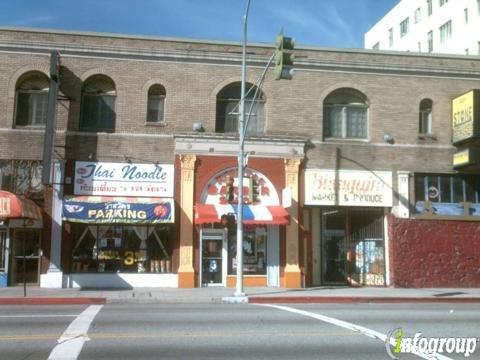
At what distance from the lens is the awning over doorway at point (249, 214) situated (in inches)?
841

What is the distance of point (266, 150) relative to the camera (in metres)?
22.6

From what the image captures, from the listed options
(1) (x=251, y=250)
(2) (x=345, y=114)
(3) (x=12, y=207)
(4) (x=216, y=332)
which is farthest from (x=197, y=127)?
(4) (x=216, y=332)

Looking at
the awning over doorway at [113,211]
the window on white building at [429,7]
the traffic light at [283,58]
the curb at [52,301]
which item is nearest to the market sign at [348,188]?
the awning over doorway at [113,211]

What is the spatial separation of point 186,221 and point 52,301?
19.9 ft

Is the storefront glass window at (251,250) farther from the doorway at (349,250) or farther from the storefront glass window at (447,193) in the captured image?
the storefront glass window at (447,193)

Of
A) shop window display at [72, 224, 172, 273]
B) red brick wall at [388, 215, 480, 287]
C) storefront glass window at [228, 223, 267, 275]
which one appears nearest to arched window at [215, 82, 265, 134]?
storefront glass window at [228, 223, 267, 275]

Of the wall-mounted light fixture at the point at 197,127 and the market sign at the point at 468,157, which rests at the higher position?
the wall-mounted light fixture at the point at 197,127

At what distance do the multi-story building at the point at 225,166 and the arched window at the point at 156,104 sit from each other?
2.2 inches

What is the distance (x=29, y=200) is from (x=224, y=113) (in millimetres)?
7570

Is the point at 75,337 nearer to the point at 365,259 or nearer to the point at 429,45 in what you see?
the point at 365,259

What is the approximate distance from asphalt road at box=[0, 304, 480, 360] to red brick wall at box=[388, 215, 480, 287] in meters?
8.74

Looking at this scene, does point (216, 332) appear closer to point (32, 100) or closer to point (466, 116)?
point (32, 100)

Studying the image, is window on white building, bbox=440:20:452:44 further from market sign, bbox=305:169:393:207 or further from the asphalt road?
the asphalt road

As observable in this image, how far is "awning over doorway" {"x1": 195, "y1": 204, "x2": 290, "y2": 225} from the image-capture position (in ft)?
70.1
